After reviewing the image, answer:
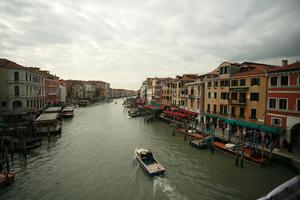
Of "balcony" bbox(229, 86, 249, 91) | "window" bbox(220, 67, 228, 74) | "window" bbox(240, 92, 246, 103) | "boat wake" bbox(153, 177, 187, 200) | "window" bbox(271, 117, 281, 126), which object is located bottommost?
"boat wake" bbox(153, 177, 187, 200)

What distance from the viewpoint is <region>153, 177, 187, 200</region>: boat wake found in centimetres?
1423

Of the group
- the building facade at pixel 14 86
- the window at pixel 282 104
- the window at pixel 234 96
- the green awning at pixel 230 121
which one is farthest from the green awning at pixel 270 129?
the building facade at pixel 14 86

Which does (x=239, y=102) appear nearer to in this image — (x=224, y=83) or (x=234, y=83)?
(x=234, y=83)

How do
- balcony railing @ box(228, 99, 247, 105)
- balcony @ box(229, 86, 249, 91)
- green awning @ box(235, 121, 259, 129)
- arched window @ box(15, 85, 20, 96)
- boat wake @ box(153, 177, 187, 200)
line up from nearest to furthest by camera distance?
boat wake @ box(153, 177, 187, 200), green awning @ box(235, 121, 259, 129), balcony @ box(229, 86, 249, 91), balcony railing @ box(228, 99, 247, 105), arched window @ box(15, 85, 20, 96)

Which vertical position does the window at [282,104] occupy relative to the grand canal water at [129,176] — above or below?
above

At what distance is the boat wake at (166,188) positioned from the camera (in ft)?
46.7

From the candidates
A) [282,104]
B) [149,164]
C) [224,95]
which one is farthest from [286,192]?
[224,95]

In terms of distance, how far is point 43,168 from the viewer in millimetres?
19031

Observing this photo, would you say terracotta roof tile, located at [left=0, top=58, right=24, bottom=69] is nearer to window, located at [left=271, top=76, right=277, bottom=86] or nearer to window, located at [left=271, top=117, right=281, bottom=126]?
window, located at [left=271, top=76, right=277, bottom=86]

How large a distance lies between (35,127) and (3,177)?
646 inches

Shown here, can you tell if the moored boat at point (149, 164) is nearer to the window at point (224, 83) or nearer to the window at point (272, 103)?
the window at point (272, 103)

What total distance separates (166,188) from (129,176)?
4276 millimetres

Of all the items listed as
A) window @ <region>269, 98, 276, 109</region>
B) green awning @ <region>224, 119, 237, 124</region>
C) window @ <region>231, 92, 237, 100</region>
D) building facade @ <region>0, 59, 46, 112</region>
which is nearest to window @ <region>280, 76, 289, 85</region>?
window @ <region>269, 98, 276, 109</region>

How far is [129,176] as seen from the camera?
17.5 m
